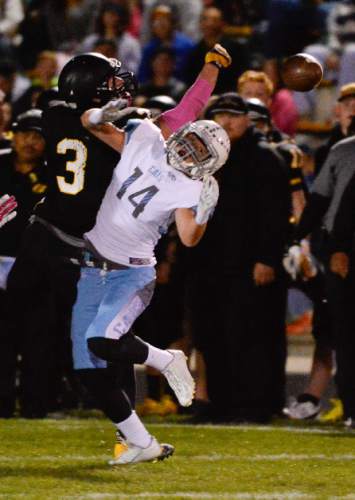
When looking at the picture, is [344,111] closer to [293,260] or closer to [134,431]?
[293,260]

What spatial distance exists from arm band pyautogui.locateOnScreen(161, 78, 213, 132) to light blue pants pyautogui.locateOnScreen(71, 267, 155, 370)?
754 millimetres

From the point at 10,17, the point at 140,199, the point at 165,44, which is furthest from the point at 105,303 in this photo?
the point at 10,17

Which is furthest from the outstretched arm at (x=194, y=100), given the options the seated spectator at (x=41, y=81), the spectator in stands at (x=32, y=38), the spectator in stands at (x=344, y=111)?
the spectator in stands at (x=32, y=38)

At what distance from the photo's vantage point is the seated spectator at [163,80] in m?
11.2

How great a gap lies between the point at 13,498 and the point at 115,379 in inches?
40.7

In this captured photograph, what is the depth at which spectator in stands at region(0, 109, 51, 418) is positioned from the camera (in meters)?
8.80

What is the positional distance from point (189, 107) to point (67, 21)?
21.9 ft

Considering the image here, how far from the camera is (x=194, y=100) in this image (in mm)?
7227

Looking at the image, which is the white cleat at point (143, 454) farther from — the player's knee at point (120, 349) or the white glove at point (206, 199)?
the white glove at point (206, 199)

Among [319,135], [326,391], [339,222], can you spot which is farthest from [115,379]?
[319,135]

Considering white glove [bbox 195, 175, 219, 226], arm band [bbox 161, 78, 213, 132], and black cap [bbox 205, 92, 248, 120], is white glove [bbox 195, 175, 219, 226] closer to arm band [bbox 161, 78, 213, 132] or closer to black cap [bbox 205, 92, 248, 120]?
arm band [bbox 161, 78, 213, 132]

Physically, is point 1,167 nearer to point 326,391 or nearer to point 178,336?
point 178,336

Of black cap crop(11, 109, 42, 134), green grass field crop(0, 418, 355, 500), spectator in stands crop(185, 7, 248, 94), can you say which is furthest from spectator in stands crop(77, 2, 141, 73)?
green grass field crop(0, 418, 355, 500)

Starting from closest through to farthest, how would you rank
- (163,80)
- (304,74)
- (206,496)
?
(206,496) < (304,74) < (163,80)
